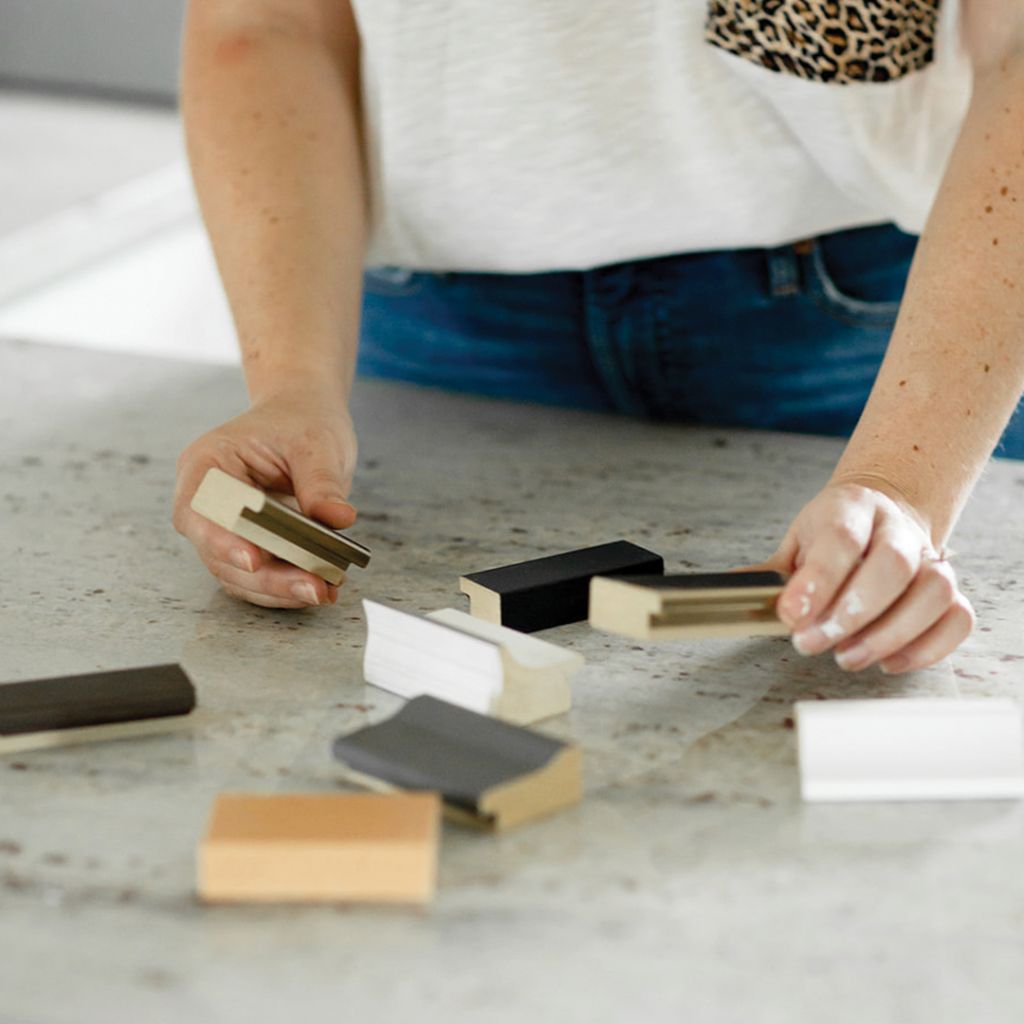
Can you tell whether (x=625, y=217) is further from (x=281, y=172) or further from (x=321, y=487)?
(x=321, y=487)

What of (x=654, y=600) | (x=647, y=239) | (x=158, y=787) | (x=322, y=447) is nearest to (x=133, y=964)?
(x=158, y=787)

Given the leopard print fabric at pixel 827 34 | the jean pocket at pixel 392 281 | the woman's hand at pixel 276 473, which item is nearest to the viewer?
the woman's hand at pixel 276 473

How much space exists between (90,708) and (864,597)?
0.42m

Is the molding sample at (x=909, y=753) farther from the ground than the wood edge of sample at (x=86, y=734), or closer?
farther from the ground

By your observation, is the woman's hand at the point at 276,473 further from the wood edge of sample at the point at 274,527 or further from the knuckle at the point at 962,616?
the knuckle at the point at 962,616

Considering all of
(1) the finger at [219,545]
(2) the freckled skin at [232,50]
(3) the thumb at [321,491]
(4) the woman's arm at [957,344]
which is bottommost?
(1) the finger at [219,545]

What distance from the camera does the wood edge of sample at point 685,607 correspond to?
77 cm

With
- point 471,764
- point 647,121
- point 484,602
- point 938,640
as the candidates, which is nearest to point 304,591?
point 484,602

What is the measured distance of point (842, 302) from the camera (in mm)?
1259

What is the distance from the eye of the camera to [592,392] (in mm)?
1354

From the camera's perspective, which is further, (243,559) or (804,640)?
(243,559)

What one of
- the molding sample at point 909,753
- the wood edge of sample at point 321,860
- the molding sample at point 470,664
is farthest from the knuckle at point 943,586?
the wood edge of sample at point 321,860

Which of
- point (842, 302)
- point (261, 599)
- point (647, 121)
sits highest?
point (647, 121)

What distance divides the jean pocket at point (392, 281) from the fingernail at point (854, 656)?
661 millimetres
